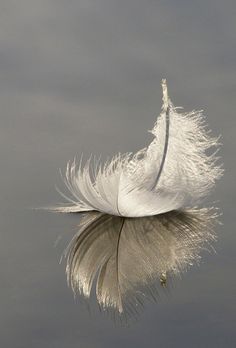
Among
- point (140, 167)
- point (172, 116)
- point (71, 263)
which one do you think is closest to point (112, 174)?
point (140, 167)

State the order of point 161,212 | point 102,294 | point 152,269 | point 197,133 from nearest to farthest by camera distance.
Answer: point 102,294 < point 152,269 < point 161,212 < point 197,133

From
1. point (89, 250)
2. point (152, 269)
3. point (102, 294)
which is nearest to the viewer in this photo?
point (102, 294)

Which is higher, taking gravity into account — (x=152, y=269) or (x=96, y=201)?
(x=96, y=201)

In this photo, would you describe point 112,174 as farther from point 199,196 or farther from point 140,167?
point 199,196

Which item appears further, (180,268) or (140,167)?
(140,167)

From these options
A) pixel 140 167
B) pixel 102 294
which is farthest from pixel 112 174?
pixel 102 294

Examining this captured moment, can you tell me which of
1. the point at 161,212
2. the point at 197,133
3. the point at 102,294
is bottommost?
the point at 102,294
